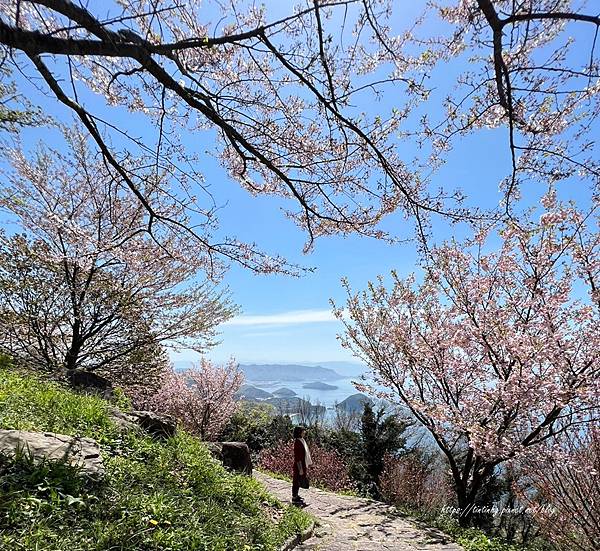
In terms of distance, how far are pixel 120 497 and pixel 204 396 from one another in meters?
12.1

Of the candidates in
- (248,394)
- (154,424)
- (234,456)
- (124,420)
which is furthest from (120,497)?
(248,394)

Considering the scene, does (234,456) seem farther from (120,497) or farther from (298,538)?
(120,497)

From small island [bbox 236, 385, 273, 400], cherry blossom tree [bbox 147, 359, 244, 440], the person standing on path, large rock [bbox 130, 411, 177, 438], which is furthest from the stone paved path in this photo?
small island [bbox 236, 385, 273, 400]

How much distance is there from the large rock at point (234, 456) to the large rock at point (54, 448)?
309cm

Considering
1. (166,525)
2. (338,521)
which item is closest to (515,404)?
(338,521)

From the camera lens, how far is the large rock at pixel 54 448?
10.2ft

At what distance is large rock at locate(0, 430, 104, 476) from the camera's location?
122 inches

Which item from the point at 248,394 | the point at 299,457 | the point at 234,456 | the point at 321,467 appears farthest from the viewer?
the point at 248,394

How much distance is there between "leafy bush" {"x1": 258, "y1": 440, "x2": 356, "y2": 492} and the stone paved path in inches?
114

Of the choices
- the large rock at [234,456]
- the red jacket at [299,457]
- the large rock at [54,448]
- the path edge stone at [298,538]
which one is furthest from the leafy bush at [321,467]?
the large rock at [54,448]

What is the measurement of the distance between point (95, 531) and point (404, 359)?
269 inches

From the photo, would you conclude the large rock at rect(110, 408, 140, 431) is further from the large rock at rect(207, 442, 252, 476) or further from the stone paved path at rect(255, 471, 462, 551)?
the stone paved path at rect(255, 471, 462, 551)

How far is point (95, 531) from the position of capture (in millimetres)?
2592

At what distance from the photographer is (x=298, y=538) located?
14.5ft
